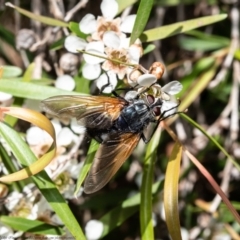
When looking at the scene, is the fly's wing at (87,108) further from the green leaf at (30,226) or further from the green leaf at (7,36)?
the green leaf at (7,36)

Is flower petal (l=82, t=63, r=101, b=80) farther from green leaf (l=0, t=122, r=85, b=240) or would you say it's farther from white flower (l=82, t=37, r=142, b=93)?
green leaf (l=0, t=122, r=85, b=240)

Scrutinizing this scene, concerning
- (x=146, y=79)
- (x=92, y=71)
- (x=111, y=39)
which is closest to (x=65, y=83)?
(x=92, y=71)

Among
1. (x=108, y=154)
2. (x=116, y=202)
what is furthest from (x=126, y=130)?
(x=116, y=202)

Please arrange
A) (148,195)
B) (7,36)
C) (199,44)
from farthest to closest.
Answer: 1. (199,44)
2. (7,36)
3. (148,195)

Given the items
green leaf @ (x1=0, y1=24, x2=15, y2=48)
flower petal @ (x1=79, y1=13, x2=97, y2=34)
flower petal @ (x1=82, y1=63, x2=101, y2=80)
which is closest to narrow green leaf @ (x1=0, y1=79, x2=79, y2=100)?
flower petal @ (x1=82, y1=63, x2=101, y2=80)

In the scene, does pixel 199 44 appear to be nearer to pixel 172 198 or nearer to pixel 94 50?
pixel 94 50

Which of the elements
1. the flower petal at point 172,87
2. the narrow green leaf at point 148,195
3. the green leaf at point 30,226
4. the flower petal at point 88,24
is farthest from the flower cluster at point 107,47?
the green leaf at point 30,226

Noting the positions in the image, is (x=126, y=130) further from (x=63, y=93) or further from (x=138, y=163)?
(x=138, y=163)
